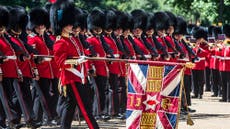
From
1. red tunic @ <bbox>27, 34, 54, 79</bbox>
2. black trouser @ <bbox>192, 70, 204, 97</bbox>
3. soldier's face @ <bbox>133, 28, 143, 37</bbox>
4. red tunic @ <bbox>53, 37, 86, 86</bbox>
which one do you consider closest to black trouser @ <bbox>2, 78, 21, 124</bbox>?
red tunic @ <bbox>27, 34, 54, 79</bbox>

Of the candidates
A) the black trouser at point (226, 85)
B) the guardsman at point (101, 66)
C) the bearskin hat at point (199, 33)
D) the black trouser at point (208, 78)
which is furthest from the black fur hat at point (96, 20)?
the black trouser at point (208, 78)

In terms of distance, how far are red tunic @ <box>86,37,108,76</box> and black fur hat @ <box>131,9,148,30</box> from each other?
68.4 inches

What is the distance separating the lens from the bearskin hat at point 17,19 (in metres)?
11.3

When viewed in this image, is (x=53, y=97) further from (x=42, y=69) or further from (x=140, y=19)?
(x=140, y=19)

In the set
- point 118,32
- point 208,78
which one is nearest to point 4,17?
point 118,32

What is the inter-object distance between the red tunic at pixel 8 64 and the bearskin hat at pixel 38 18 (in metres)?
1.33

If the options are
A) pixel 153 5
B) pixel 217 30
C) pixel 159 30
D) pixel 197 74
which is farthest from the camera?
pixel 153 5

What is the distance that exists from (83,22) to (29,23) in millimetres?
1433

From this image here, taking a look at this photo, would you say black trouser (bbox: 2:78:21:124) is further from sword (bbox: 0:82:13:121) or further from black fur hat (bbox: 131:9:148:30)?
black fur hat (bbox: 131:9:148:30)

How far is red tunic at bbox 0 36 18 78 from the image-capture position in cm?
1059

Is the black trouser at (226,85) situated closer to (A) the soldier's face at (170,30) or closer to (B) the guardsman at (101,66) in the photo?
(A) the soldier's face at (170,30)

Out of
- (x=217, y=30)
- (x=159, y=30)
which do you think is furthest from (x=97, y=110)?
(x=217, y=30)

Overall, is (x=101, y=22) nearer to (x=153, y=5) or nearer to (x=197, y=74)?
(x=197, y=74)

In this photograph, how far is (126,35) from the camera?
44.5 feet
